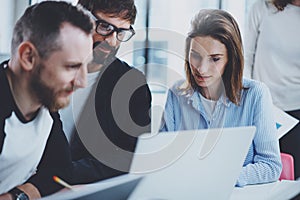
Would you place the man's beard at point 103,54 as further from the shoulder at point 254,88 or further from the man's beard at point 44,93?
the shoulder at point 254,88

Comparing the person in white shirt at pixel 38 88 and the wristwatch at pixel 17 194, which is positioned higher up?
the person in white shirt at pixel 38 88

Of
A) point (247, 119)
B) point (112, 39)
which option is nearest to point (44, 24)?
point (112, 39)

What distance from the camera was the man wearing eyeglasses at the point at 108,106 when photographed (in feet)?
3.63

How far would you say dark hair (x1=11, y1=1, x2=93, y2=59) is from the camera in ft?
3.31

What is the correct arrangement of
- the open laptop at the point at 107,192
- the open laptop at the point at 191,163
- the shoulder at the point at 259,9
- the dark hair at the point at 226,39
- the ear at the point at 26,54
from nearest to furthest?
the open laptop at the point at 107,192, the ear at the point at 26,54, the open laptop at the point at 191,163, the dark hair at the point at 226,39, the shoulder at the point at 259,9

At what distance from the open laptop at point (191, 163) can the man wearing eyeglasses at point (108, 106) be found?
46 mm

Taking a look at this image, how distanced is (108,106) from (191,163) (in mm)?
238

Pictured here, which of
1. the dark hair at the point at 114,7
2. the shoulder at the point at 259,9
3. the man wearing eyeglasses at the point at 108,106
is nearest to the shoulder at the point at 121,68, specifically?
the man wearing eyeglasses at the point at 108,106

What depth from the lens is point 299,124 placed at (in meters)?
1.50

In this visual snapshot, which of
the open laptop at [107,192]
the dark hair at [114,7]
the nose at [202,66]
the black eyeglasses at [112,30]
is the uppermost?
the dark hair at [114,7]

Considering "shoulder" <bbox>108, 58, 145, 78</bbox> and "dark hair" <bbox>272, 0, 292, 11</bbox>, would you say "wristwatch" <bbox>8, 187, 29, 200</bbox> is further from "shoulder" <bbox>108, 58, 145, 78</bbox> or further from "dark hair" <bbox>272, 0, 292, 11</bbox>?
"dark hair" <bbox>272, 0, 292, 11</bbox>

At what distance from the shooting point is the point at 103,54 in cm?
112

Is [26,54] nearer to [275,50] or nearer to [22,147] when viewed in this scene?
[22,147]

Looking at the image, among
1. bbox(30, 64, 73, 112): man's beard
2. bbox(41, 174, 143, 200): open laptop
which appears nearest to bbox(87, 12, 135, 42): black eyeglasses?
bbox(30, 64, 73, 112): man's beard
